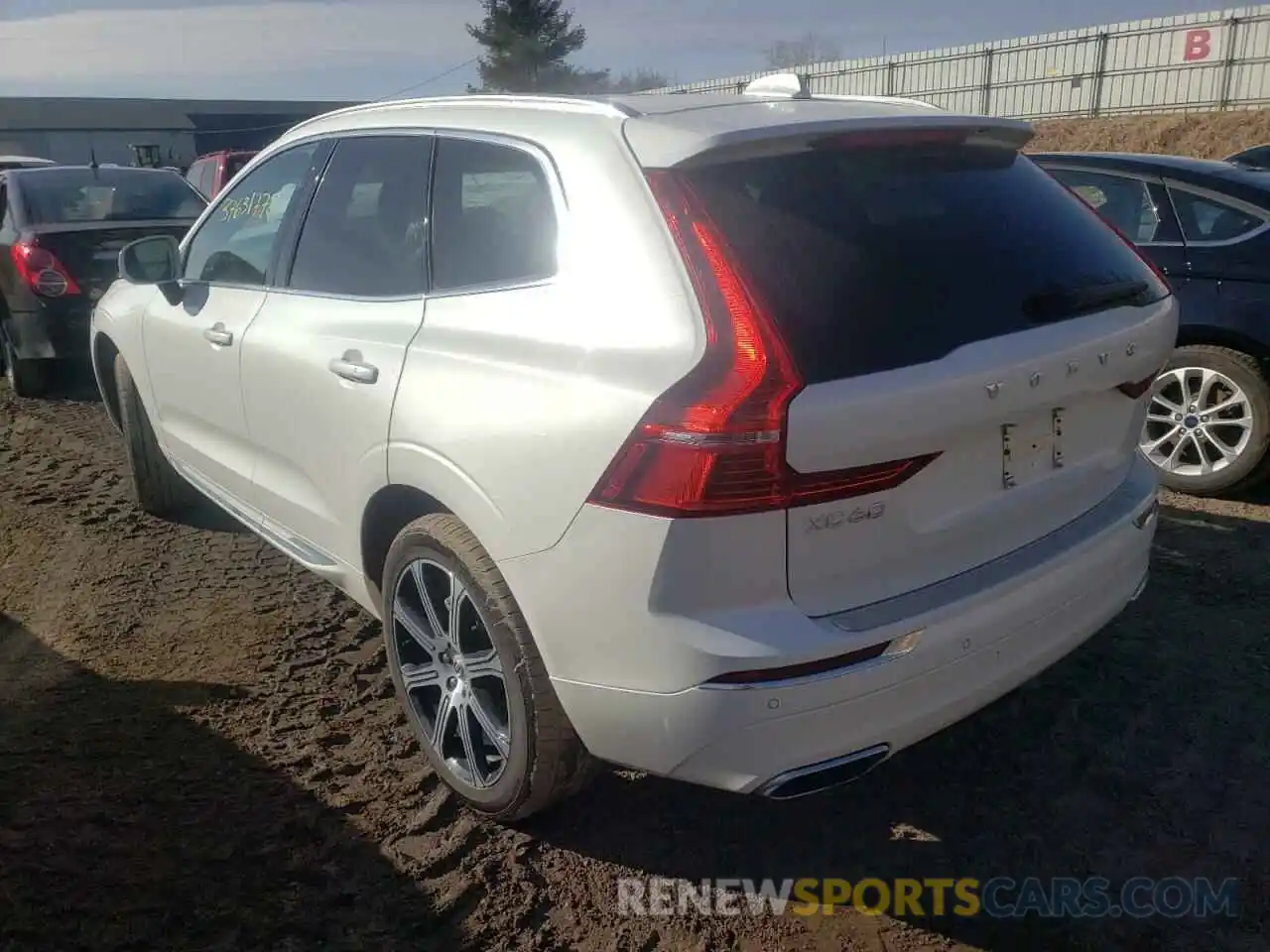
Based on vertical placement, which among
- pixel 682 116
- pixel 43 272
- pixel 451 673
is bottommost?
pixel 451 673

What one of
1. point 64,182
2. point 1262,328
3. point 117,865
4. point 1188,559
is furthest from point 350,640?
point 64,182

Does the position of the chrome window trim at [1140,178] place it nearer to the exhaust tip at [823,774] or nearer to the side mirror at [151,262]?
the exhaust tip at [823,774]

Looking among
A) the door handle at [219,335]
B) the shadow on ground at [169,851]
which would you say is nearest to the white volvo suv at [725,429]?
the shadow on ground at [169,851]

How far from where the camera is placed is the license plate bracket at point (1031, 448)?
92.4 inches

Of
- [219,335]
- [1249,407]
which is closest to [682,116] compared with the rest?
[219,335]

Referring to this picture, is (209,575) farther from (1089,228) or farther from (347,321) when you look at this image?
(1089,228)

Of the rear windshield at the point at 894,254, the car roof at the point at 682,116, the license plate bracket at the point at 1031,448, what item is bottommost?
the license plate bracket at the point at 1031,448

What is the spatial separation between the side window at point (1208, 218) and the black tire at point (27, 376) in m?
7.52

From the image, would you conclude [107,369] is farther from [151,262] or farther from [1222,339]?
[1222,339]

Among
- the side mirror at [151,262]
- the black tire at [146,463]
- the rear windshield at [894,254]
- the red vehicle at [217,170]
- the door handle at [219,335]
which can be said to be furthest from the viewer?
the red vehicle at [217,170]

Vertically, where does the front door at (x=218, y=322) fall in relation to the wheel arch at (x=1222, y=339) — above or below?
above

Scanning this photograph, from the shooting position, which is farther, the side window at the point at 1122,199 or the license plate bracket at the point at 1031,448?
the side window at the point at 1122,199

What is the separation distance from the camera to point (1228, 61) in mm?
24250

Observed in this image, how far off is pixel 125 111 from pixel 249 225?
167 feet
